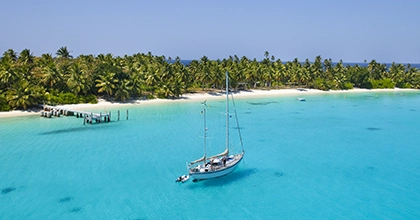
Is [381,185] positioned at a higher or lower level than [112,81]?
lower

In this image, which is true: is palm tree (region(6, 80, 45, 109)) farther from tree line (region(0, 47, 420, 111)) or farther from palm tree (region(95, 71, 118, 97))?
palm tree (region(95, 71, 118, 97))

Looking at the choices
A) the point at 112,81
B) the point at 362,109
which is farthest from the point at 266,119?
the point at 112,81

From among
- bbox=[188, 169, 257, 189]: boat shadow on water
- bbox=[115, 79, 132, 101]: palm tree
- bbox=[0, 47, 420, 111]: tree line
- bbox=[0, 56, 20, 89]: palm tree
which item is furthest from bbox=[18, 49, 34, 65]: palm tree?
bbox=[188, 169, 257, 189]: boat shadow on water

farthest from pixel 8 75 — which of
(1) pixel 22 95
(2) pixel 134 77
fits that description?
(2) pixel 134 77

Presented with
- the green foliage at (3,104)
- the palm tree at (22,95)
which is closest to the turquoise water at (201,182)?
the palm tree at (22,95)

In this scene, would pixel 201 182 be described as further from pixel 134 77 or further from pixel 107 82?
pixel 134 77

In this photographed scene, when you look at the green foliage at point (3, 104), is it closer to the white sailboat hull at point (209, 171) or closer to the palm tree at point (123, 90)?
the palm tree at point (123, 90)

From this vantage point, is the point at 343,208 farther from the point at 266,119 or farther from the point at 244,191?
the point at 266,119
